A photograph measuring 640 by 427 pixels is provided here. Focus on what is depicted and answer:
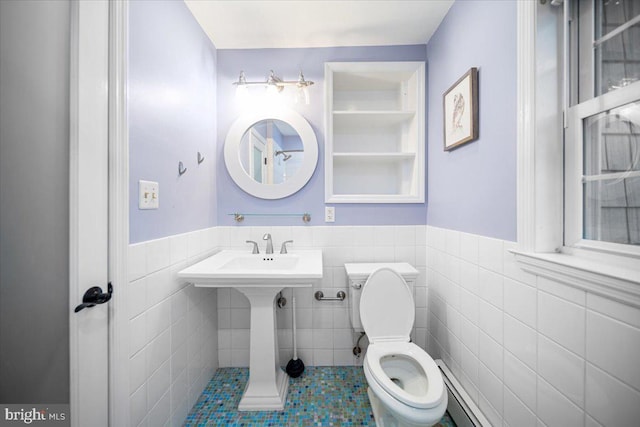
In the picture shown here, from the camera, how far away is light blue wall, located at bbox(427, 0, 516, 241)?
1.05 m

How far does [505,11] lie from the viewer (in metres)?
1.07

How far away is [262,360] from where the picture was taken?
151 cm

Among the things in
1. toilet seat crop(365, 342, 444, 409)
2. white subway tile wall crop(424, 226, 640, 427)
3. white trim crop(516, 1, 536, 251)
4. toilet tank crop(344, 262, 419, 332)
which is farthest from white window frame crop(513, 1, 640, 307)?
toilet tank crop(344, 262, 419, 332)

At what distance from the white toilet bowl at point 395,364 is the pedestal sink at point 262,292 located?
0.44m

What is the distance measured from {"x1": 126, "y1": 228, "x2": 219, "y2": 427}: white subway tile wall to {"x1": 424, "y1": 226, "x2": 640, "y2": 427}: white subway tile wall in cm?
155

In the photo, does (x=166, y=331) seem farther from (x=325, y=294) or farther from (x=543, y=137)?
(x=543, y=137)

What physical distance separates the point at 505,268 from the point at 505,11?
3.57 feet

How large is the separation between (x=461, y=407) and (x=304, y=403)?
0.87 meters

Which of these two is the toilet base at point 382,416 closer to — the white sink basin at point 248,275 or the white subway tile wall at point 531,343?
the white subway tile wall at point 531,343

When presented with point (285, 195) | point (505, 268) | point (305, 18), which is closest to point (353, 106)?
point (305, 18)

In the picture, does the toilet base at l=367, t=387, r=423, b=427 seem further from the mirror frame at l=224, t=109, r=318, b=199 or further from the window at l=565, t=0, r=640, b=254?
the mirror frame at l=224, t=109, r=318, b=199

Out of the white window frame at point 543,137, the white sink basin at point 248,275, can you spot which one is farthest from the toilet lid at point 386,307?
the white window frame at point 543,137

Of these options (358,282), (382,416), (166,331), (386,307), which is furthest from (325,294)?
(166,331)

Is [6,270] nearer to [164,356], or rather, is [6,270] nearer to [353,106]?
[164,356]
